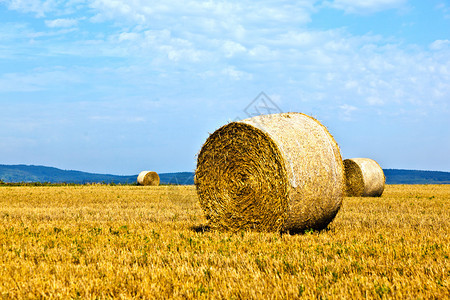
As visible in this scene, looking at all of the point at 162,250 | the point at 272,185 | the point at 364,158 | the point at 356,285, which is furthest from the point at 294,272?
the point at 364,158

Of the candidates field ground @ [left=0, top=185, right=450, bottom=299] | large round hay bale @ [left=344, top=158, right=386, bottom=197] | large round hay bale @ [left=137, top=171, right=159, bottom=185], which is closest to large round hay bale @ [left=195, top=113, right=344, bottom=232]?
field ground @ [left=0, top=185, right=450, bottom=299]

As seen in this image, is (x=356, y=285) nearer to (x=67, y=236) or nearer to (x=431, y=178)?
(x=67, y=236)

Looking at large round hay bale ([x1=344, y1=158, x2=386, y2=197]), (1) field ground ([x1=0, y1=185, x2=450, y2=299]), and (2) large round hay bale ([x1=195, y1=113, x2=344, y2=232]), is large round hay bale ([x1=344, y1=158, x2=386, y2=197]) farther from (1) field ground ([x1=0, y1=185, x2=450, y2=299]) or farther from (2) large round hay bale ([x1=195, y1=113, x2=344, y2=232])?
(2) large round hay bale ([x1=195, y1=113, x2=344, y2=232])

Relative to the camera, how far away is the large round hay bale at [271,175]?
812 centimetres

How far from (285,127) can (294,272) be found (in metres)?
3.98

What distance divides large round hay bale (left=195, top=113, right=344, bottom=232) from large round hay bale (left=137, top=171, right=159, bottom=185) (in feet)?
86.3

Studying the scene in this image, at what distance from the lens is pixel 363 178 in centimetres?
2028

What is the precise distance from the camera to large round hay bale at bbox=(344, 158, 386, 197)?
2036 cm

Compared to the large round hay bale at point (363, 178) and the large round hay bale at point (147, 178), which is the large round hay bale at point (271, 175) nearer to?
the large round hay bale at point (363, 178)

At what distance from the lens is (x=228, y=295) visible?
4324mm

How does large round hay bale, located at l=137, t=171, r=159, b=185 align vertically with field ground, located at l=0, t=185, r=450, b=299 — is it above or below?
above

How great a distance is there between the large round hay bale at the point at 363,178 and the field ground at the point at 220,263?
11.4m

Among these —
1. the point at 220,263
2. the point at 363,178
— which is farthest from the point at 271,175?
the point at 363,178

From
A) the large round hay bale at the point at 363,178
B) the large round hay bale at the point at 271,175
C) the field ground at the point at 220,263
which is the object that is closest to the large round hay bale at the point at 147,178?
the large round hay bale at the point at 363,178
